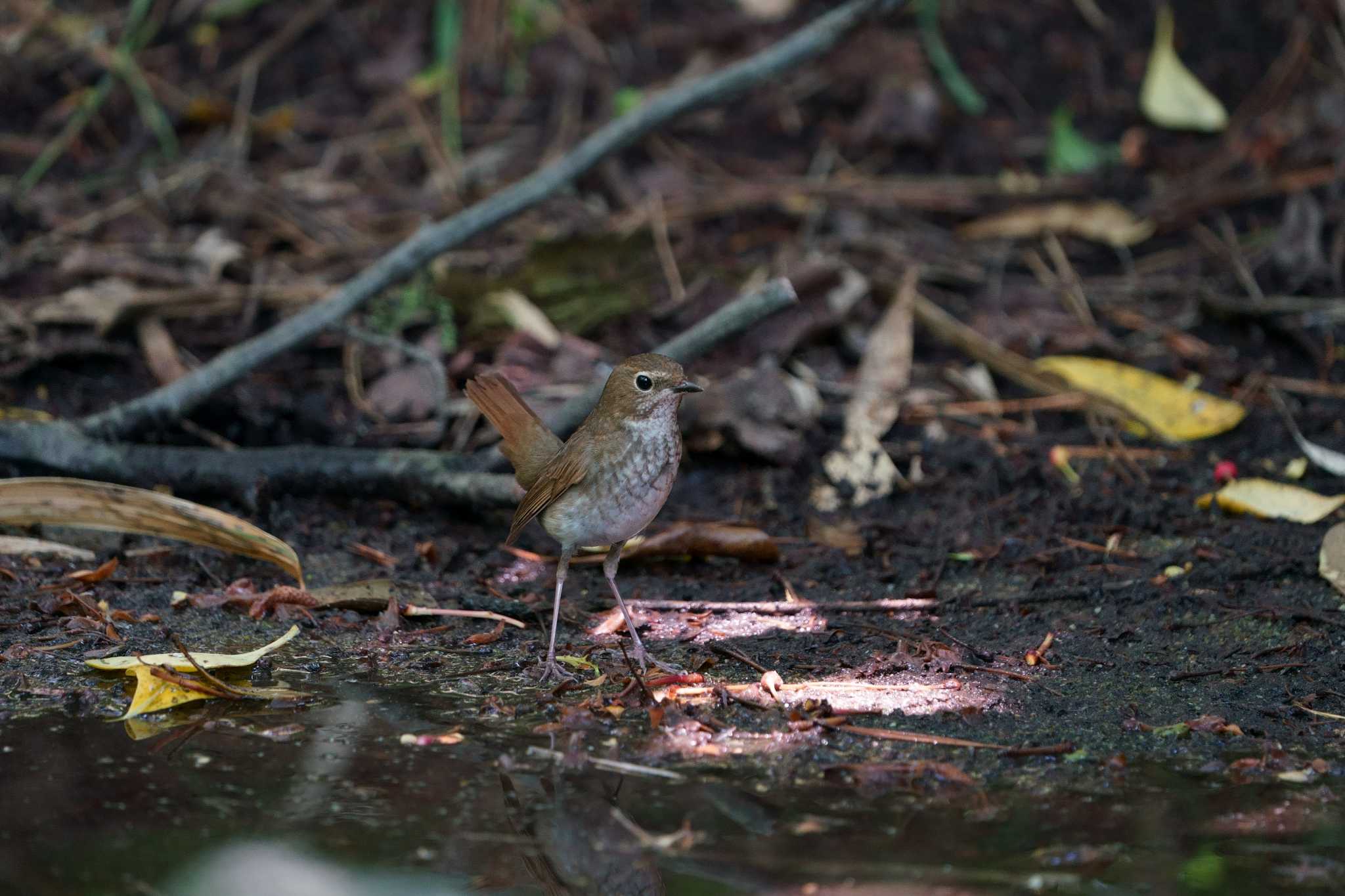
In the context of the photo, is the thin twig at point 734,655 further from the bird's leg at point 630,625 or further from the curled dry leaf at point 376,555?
the curled dry leaf at point 376,555

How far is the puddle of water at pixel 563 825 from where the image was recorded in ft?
8.57

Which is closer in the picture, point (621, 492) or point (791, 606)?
point (621, 492)

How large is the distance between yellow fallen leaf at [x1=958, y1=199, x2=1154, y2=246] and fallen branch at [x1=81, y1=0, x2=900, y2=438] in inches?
66.9

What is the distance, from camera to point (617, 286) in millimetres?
6492

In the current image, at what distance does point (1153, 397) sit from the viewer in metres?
5.89

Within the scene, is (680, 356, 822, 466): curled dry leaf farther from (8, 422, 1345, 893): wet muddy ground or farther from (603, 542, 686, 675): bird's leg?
(603, 542, 686, 675): bird's leg

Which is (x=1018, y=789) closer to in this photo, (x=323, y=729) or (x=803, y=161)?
(x=323, y=729)

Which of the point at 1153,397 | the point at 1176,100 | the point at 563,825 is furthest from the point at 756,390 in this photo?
the point at 1176,100

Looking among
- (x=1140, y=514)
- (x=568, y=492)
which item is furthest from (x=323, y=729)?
(x=1140, y=514)

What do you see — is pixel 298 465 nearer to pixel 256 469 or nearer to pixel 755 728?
pixel 256 469

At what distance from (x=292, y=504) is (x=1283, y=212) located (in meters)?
5.23

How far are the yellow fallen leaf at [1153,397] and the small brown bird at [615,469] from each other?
237cm

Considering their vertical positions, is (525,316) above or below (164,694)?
above

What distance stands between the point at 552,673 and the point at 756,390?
2.21 meters
